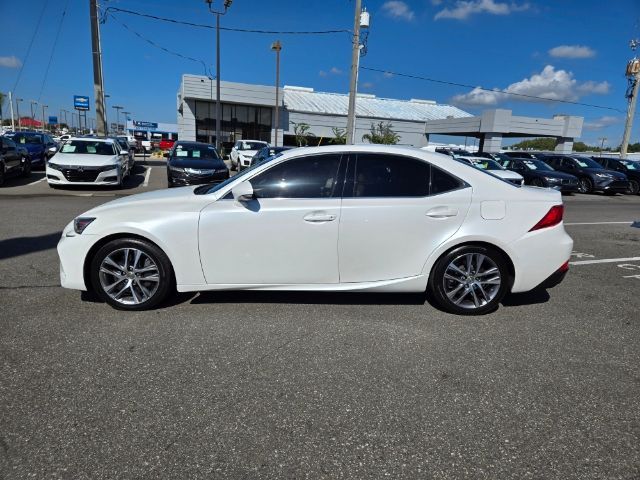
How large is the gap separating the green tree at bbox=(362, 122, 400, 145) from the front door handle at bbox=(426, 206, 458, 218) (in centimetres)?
3854

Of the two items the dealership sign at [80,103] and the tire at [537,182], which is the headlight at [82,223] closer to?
the tire at [537,182]

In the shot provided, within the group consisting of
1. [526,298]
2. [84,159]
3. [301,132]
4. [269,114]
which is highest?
[269,114]

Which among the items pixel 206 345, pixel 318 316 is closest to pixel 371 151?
pixel 318 316

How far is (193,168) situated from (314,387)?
430 inches

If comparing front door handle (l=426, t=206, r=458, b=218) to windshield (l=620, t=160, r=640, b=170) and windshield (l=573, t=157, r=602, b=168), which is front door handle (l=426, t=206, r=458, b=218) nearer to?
windshield (l=573, t=157, r=602, b=168)

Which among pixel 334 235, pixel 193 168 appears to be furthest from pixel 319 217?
pixel 193 168

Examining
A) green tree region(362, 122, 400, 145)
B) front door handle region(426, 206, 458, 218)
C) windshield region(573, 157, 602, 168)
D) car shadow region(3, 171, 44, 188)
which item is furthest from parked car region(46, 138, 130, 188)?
green tree region(362, 122, 400, 145)

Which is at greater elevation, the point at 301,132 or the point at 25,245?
the point at 301,132

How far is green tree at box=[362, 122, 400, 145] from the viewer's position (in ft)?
138

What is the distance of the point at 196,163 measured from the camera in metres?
13.0

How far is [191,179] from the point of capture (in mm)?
12461

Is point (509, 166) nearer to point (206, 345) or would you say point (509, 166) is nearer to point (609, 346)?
point (609, 346)

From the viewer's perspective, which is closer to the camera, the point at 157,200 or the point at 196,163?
the point at 157,200

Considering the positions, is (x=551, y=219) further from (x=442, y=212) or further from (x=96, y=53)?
(x=96, y=53)
